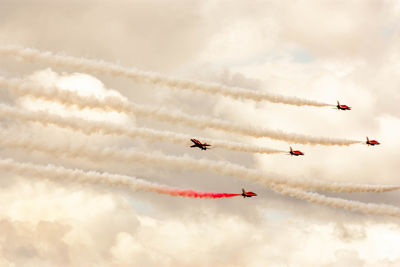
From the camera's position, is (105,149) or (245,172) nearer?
(105,149)

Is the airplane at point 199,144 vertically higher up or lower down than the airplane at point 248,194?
higher up

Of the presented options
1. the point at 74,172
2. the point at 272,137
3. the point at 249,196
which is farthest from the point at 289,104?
the point at 74,172

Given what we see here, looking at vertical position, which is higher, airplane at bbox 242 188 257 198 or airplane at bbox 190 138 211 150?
airplane at bbox 190 138 211 150

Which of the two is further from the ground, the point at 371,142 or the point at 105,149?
the point at 371,142

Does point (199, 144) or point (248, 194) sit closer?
point (199, 144)

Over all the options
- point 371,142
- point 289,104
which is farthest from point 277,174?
point 371,142

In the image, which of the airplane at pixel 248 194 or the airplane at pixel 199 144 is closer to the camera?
the airplane at pixel 199 144

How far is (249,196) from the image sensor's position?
160 metres

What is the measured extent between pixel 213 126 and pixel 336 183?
28272mm

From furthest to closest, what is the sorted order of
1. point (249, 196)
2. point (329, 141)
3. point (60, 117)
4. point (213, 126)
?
point (249, 196) → point (329, 141) → point (213, 126) → point (60, 117)

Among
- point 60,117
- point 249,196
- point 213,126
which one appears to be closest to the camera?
point 60,117

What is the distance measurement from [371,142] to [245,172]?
33047 mm

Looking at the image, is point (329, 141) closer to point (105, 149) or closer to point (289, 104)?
point (289, 104)

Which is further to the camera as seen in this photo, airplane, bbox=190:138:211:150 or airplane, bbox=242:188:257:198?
airplane, bbox=242:188:257:198
